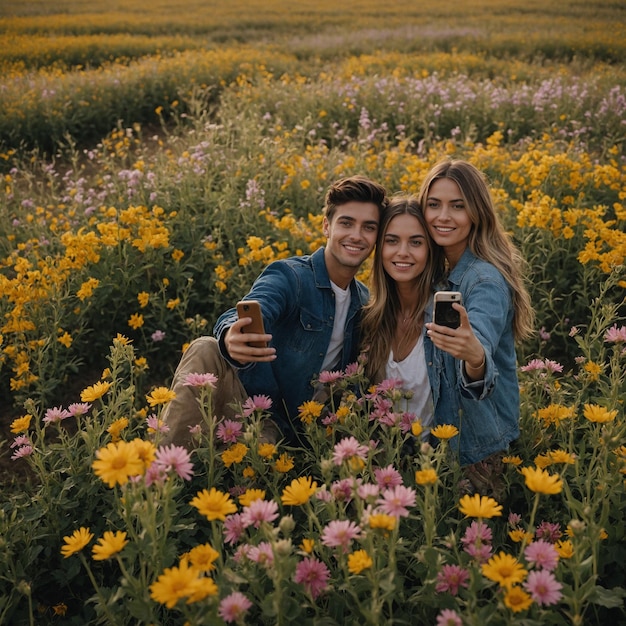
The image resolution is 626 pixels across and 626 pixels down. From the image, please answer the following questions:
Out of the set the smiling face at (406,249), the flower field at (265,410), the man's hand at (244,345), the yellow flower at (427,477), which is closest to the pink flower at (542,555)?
the flower field at (265,410)

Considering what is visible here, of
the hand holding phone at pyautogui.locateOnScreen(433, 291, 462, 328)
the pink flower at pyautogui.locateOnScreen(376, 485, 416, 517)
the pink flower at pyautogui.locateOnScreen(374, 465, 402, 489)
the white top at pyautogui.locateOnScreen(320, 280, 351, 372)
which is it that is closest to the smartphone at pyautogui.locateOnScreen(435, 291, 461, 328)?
the hand holding phone at pyautogui.locateOnScreen(433, 291, 462, 328)

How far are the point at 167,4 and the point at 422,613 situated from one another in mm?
30102

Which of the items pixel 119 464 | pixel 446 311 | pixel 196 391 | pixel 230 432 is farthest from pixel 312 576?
pixel 196 391

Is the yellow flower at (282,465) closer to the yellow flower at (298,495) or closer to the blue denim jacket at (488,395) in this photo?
the yellow flower at (298,495)

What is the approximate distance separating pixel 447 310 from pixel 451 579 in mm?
831

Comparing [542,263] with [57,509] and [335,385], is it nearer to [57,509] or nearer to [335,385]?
[335,385]

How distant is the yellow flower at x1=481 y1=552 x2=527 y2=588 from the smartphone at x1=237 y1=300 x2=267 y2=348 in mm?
1190

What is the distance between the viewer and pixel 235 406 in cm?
212

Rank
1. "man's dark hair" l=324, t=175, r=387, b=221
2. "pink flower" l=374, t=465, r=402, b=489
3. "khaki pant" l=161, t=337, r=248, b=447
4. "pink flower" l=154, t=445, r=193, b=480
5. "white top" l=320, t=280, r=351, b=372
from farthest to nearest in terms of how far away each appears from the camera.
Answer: "white top" l=320, t=280, r=351, b=372
"man's dark hair" l=324, t=175, r=387, b=221
"khaki pant" l=161, t=337, r=248, b=447
"pink flower" l=374, t=465, r=402, b=489
"pink flower" l=154, t=445, r=193, b=480

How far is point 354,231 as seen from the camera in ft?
9.02

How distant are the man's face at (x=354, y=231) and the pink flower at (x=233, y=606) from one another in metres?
1.73

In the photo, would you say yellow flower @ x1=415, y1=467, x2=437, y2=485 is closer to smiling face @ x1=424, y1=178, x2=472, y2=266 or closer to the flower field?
the flower field

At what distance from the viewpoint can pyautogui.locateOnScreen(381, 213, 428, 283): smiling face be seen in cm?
266

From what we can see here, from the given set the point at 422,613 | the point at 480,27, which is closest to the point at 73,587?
the point at 422,613
